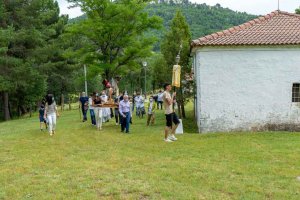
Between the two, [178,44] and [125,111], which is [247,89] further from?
[178,44]

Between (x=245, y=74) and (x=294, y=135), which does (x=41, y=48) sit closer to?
(x=245, y=74)

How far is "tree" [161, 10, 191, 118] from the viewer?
2239 centimetres

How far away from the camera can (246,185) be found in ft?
25.1

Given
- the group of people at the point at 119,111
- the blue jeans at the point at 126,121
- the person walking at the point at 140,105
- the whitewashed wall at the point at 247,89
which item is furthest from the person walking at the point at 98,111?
the person walking at the point at 140,105

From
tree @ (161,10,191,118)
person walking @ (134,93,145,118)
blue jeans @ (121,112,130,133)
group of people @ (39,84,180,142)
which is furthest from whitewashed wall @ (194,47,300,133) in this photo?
person walking @ (134,93,145,118)

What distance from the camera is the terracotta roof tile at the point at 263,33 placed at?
16.4 meters

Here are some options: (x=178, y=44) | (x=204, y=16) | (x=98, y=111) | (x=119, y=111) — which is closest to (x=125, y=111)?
(x=119, y=111)

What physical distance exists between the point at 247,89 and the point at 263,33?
2628 millimetres

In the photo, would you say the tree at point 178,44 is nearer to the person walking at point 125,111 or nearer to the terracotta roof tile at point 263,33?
the terracotta roof tile at point 263,33

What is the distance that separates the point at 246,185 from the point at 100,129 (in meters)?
11.0

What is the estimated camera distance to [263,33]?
17.2 metres

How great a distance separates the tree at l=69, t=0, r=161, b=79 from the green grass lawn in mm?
12028

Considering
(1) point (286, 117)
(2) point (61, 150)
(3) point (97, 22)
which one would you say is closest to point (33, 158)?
(2) point (61, 150)

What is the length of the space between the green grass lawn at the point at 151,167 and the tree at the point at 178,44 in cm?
808
